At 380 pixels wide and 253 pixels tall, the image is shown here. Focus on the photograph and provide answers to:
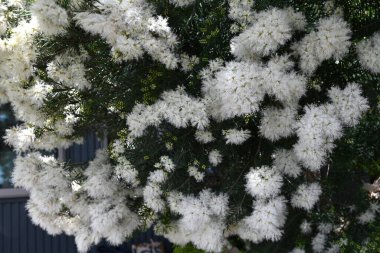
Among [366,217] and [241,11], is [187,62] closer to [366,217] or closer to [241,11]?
[241,11]

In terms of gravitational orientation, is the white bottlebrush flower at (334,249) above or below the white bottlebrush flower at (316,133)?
below

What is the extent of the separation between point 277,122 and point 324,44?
0.41m

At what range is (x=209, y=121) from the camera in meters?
2.38

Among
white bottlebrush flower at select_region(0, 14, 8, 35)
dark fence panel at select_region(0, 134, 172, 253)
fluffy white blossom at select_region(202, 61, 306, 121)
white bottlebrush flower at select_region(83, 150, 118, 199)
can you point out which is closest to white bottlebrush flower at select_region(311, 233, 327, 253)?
fluffy white blossom at select_region(202, 61, 306, 121)

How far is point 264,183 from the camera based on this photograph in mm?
2223

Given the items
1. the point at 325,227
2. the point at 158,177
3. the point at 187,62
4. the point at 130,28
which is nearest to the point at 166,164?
the point at 158,177

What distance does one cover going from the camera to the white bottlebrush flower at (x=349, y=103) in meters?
2.12

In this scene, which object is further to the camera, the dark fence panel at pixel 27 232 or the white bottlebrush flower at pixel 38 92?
the dark fence panel at pixel 27 232

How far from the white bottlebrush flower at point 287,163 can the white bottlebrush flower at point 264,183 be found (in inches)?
3.9

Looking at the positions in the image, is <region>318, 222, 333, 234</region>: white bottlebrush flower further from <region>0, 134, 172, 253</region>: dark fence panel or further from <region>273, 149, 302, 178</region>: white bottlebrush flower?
<region>0, 134, 172, 253</region>: dark fence panel

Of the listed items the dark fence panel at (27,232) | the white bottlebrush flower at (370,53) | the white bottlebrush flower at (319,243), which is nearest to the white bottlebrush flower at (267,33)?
the white bottlebrush flower at (370,53)

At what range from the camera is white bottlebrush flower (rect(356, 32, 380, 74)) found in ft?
7.38

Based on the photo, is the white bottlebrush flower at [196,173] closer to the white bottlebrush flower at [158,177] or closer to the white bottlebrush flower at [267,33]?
the white bottlebrush flower at [158,177]

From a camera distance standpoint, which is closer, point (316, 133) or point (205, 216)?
point (316, 133)
